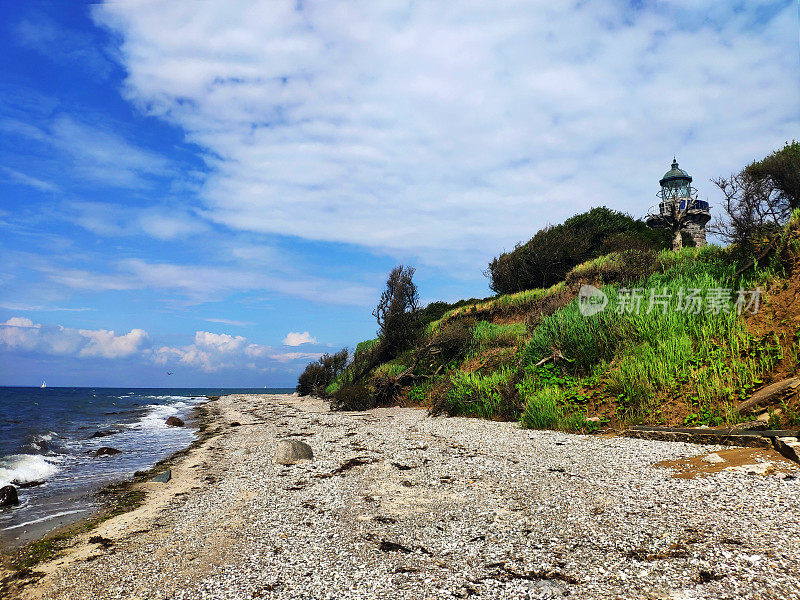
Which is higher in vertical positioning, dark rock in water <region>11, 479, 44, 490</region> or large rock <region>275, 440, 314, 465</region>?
large rock <region>275, 440, 314, 465</region>

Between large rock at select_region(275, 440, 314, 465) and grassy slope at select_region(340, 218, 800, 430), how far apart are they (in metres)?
5.44

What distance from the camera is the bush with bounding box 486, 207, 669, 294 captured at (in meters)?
25.4

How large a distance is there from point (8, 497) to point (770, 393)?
14.0m

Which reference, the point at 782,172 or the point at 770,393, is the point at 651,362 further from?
the point at 782,172

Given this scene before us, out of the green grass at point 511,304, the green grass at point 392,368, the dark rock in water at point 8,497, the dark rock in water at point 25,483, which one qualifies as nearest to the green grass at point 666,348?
the green grass at point 511,304

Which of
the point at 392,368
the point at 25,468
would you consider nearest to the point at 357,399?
the point at 392,368

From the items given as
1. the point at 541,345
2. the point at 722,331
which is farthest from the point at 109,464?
the point at 722,331

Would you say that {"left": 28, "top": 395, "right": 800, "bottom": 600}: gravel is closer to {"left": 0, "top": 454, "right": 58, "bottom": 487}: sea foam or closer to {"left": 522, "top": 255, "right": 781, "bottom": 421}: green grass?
{"left": 522, "top": 255, "right": 781, "bottom": 421}: green grass

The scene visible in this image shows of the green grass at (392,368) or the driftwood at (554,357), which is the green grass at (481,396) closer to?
the driftwood at (554,357)

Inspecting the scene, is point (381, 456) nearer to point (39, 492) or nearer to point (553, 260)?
point (39, 492)

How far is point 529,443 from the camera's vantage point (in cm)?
826

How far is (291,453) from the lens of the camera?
8.61 metres

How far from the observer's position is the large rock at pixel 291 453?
27.9 ft

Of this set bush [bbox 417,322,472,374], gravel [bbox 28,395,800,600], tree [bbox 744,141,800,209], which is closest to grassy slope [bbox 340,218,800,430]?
gravel [bbox 28,395,800,600]
